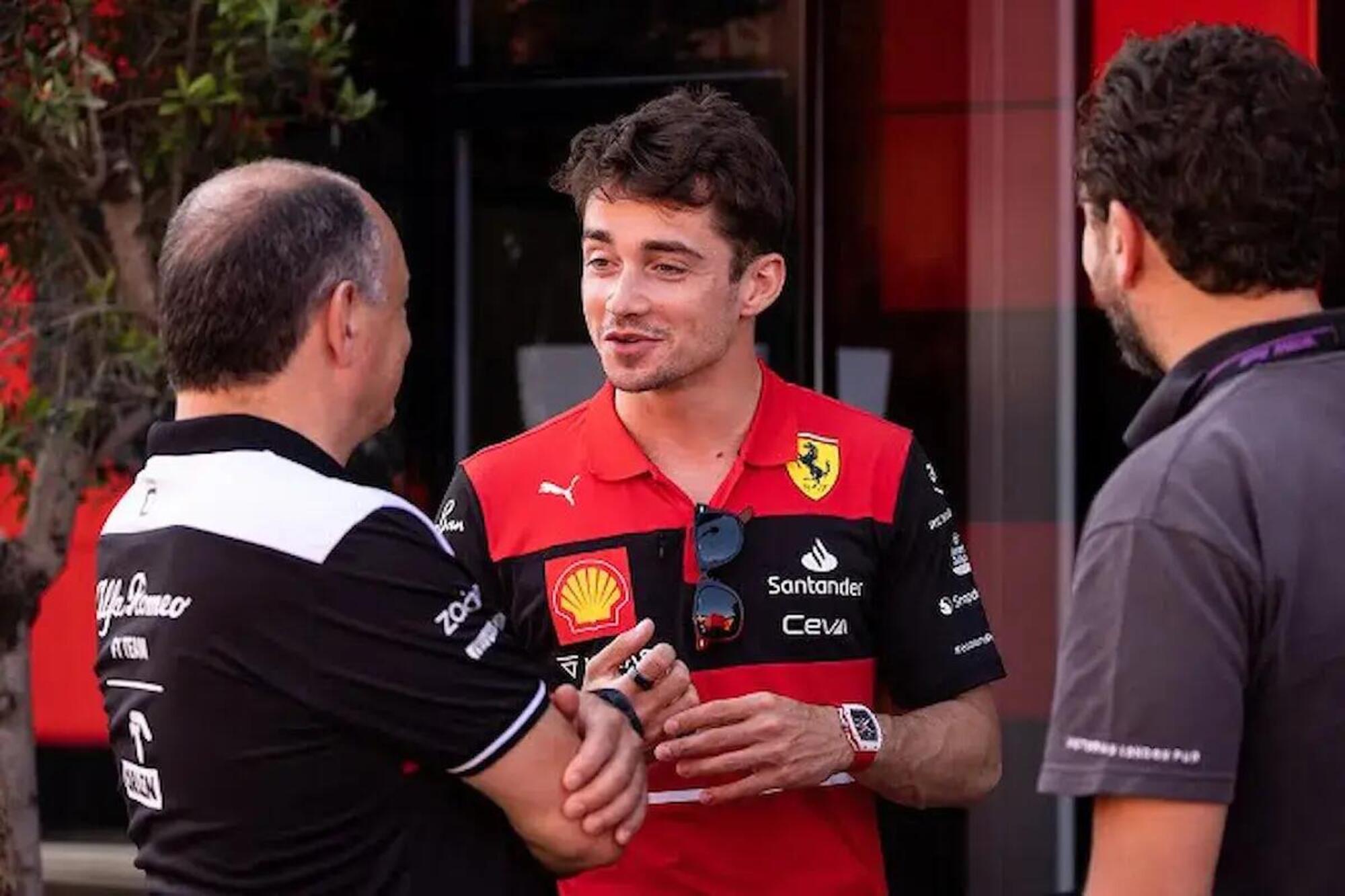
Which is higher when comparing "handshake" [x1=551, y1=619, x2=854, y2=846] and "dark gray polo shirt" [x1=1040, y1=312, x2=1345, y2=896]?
"dark gray polo shirt" [x1=1040, y1=312, x2=1345, y2=896]

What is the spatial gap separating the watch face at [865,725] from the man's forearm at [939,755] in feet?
0.07

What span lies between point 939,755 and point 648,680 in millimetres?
542

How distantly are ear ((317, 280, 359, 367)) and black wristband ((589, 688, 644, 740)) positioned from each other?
492 millimetres

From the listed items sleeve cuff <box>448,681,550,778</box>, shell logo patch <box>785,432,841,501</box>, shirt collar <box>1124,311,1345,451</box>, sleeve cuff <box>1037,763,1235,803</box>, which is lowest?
sleeve cuff <box>448,681,550,778</box>

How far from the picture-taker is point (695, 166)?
3025 mm

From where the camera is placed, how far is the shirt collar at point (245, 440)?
7.32 ft

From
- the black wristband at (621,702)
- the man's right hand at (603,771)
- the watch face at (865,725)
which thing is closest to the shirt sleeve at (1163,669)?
the man's right hand at (603,771)

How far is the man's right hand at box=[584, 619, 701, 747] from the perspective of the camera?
2557mm

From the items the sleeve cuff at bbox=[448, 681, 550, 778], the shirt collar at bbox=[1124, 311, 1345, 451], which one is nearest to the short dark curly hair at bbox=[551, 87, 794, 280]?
the sleeve cuff at bbox=[448, 681, 550, 778]

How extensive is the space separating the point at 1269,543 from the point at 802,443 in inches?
48.5

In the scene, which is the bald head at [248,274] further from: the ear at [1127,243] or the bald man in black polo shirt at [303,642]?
the ear at [1127,243]

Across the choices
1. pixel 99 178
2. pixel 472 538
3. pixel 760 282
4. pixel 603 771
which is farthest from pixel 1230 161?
pixel 99 178

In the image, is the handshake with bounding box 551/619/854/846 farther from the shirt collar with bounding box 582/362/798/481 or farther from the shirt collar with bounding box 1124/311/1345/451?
the shirt collar with bounding box 1124/311/1345/451

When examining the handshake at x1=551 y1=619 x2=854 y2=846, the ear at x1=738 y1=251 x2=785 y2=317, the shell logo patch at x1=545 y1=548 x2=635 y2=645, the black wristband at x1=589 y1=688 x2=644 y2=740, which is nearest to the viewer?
the handshake at x1=551 y1=619 x2=854 y2=846
